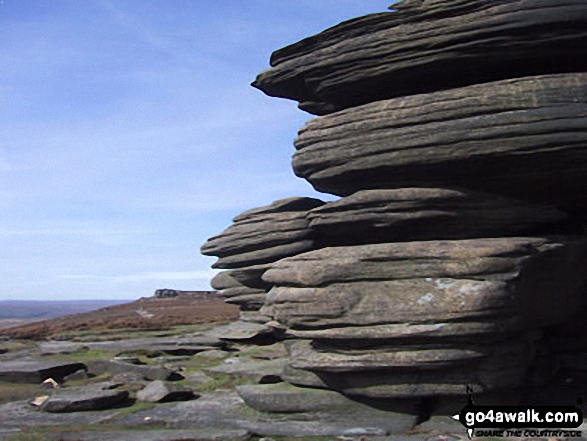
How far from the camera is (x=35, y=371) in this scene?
712 inches

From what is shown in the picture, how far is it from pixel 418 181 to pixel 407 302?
10.2 feet

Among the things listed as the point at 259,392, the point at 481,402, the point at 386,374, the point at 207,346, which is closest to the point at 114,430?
the point at 259,392

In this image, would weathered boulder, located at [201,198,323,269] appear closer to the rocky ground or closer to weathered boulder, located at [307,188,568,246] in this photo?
the rocky ground

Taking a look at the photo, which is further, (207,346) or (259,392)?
(207,346)

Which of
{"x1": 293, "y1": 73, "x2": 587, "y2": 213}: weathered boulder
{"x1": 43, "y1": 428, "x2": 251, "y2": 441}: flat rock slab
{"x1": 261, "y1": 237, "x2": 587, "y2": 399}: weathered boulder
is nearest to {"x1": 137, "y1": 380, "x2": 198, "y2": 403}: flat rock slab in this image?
{"x1": 43, "y1": 428, "x2": 251, "y2": 441}: flat rock slab

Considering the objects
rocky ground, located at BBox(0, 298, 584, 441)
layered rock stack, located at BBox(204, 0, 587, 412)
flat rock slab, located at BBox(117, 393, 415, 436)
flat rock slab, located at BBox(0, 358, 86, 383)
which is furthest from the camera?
flat rock slab, located at BBox(0, 358, 86, 383)

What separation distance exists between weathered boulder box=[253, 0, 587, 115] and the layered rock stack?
3 cm

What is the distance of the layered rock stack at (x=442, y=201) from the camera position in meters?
12.6

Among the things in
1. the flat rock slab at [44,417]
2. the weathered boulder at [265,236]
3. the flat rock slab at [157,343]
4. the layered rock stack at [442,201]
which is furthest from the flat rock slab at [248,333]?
the flat rock slab at [44,417]

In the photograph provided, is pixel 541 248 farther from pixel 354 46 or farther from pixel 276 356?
pixel 276 356

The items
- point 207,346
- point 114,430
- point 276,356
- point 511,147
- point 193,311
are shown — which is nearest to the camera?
point 114,430

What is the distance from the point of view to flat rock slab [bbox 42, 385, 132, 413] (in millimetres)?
13992

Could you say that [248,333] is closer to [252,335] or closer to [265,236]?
[252,335]

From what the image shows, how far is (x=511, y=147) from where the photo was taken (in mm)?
13227
